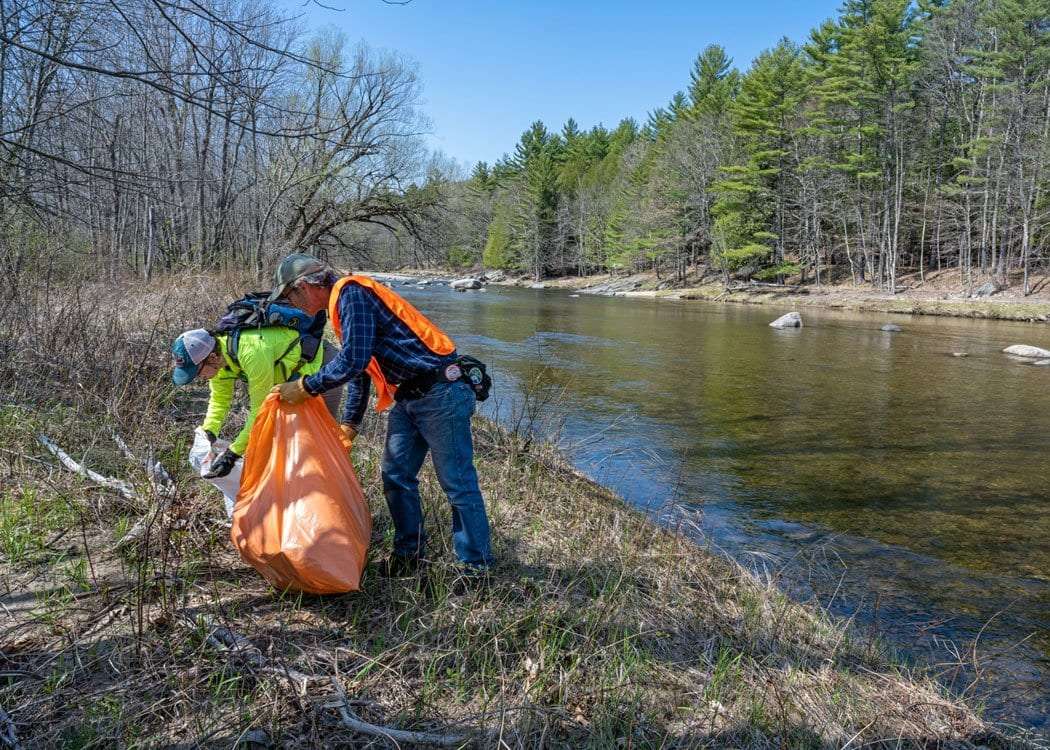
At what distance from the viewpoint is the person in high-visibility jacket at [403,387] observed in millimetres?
3053

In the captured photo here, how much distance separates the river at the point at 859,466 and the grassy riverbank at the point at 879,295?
933 cm

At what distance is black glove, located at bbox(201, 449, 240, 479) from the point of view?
129 inches

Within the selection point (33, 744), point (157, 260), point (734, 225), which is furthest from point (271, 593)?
point (734, 225)

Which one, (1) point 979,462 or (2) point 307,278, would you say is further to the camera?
(1) point 979,462

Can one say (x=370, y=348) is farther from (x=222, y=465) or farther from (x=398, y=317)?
(x=222, y=465)

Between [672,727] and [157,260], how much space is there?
1842 centimetres

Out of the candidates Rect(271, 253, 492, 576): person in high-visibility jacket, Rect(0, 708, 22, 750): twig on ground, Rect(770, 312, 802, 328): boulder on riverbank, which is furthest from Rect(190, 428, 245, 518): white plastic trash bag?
Rect(770, 312, 802, 328): boulder on riverbank

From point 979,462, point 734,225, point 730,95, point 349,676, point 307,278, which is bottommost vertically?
point 979,462

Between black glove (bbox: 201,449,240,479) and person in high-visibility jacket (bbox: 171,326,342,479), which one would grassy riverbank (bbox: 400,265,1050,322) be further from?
black glove (bbox: 201,449,240,479)

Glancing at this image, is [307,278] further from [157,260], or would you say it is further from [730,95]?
[730,95]

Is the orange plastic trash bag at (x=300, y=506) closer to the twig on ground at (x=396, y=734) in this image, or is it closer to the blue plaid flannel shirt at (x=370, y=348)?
the blue plaid flannel shirt at (x=370, y=348)

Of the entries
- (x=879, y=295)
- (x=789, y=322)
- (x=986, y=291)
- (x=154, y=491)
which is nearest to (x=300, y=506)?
(x=154, y=491)

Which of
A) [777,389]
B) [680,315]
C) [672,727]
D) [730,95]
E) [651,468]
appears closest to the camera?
[672,727]

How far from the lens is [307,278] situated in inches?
129
